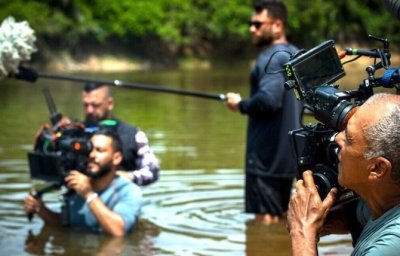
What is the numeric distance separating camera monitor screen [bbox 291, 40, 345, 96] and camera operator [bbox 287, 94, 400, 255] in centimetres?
58

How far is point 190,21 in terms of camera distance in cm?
5219

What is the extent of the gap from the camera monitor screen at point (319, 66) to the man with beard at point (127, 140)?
146 inches

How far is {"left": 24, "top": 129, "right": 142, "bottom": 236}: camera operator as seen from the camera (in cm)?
656

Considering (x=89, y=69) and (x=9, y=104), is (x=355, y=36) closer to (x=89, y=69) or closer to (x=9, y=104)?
(x=89, y=69)

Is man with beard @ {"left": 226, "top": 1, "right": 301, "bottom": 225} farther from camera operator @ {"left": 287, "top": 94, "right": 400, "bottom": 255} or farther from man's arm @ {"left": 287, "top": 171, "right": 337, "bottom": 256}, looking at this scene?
camera operator @ {"left": 287, "top": 94, "right": 400, "bottom": 255}

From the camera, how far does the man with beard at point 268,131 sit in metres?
7.09

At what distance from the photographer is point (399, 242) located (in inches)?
105

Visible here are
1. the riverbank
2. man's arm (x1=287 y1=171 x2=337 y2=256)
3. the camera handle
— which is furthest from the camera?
the riverbank

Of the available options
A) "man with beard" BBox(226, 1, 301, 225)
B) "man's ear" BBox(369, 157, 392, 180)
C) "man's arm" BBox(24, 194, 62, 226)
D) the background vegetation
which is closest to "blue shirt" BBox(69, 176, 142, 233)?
"man's arm" BBox(24, 194, 62, 226)

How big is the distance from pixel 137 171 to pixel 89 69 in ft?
118

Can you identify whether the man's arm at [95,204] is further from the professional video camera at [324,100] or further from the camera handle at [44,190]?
the professional video camera at [324,100]

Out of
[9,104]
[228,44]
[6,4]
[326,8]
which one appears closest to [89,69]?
[6,4]

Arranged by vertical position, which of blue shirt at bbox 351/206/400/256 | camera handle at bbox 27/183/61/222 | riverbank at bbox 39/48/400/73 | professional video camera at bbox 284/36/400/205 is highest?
riverbank at bbox 39/48/400/73

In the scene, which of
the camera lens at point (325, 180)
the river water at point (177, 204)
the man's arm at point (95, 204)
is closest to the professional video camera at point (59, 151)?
the man's arm at point (95, 204)
